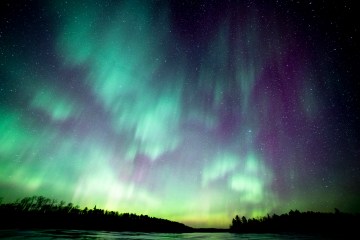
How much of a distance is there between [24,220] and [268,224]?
197m

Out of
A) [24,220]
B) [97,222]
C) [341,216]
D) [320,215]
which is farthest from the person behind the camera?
[320,215]

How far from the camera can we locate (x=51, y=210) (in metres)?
168

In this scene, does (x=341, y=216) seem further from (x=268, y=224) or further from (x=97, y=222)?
(x=97, y=222)

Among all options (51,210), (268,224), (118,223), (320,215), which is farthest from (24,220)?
(320,215)

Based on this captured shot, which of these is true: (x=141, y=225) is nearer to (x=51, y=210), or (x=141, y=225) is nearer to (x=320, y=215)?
(x=51, y=210)

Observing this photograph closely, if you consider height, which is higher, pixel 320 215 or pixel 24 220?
pixel 320 215

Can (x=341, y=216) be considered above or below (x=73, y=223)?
above

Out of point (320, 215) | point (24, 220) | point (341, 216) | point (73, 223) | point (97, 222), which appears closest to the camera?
point (24, 220)

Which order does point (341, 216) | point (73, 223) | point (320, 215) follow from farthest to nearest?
point (320, 215), point (341, 216), point (73, 223)

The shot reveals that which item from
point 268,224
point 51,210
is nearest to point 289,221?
point 268,224

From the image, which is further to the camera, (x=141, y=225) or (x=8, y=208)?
(x=141, y=225)

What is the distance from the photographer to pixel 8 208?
146 m

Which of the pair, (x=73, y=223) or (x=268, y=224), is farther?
(x=268, y=224)

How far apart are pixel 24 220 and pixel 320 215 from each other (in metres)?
230
